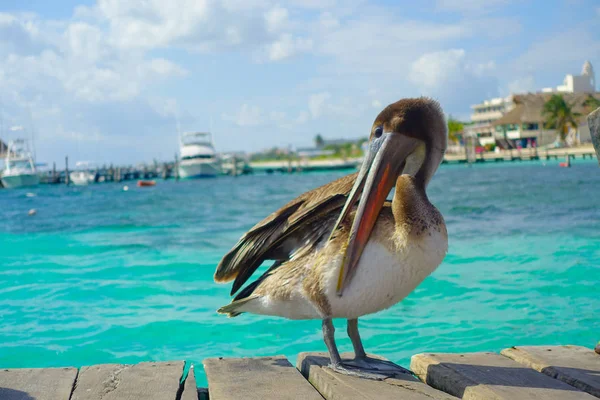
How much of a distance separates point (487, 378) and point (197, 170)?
207ft

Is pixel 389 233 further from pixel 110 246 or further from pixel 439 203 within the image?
pixel 439 203

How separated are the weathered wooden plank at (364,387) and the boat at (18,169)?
62.3 metres

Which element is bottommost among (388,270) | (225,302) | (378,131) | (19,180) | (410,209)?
(225,302)

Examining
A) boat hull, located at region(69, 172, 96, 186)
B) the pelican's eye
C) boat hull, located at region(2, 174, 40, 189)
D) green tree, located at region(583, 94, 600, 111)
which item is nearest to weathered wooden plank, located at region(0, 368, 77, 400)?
the pelican's eye

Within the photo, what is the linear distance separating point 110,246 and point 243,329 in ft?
23.0

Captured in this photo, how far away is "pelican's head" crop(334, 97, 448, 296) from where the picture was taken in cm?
242

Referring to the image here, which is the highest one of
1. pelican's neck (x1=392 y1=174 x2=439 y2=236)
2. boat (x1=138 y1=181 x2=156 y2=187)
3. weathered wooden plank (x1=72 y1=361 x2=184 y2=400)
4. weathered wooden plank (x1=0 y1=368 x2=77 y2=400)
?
pelican's neck (x1=392 y1=174 x2=439 y2=236)

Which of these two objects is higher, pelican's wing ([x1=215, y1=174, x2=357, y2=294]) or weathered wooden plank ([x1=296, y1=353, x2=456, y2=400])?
pelican's wing ([x1=215, y1=174, x2=357, y2=294])

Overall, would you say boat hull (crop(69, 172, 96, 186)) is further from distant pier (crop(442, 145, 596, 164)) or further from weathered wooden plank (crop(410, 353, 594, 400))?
weathered wooden plank (crop(410, 353, 594, 400))

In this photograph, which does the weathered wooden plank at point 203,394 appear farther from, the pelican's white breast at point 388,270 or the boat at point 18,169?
the boat at point 18,169

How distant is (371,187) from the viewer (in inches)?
97.5

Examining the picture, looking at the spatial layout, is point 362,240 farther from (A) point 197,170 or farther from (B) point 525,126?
(B) point 525,126

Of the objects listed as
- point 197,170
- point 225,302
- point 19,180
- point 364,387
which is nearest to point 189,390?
point 364,387

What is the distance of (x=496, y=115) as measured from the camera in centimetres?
8944
